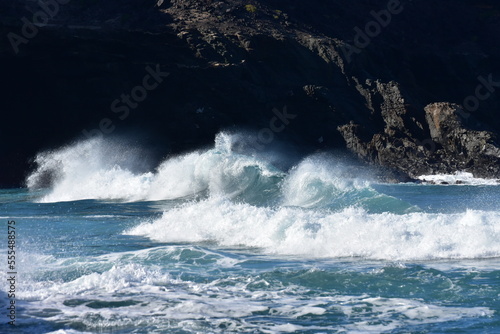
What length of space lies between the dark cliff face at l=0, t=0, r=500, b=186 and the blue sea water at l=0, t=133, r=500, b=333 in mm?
24610

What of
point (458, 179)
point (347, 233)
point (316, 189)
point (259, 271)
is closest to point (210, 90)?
point (458, 179)

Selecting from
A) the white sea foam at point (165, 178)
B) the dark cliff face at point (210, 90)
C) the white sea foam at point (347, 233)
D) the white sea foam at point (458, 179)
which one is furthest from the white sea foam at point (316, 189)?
the dark cliff face at point (210, 90)

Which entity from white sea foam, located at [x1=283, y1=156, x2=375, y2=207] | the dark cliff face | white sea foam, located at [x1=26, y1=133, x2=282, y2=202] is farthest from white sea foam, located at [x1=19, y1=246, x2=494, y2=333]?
the dark cliff face

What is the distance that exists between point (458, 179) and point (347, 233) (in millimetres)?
29564

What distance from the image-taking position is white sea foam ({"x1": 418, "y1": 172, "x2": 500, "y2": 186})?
1555 inches

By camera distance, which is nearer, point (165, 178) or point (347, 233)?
point (347, 233)

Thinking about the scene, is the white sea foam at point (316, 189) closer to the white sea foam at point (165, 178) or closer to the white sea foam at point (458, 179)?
the white sea foam at point (165, 178)

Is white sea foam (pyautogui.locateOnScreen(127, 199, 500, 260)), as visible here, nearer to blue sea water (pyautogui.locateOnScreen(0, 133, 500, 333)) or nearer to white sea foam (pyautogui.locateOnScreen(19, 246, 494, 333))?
blue sea water (pyautogui.locateOnScreen(0, 133, 500, 333))

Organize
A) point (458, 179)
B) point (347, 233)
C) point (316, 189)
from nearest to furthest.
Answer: point (347, 233) → point (316, 189) → point (458, 179)

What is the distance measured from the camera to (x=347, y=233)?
13.5 m

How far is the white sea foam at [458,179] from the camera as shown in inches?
1555

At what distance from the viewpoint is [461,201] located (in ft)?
86.1

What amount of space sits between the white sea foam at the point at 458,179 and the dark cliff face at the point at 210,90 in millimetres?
917

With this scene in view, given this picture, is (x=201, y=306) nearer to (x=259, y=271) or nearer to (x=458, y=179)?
(x=259, y=271)
